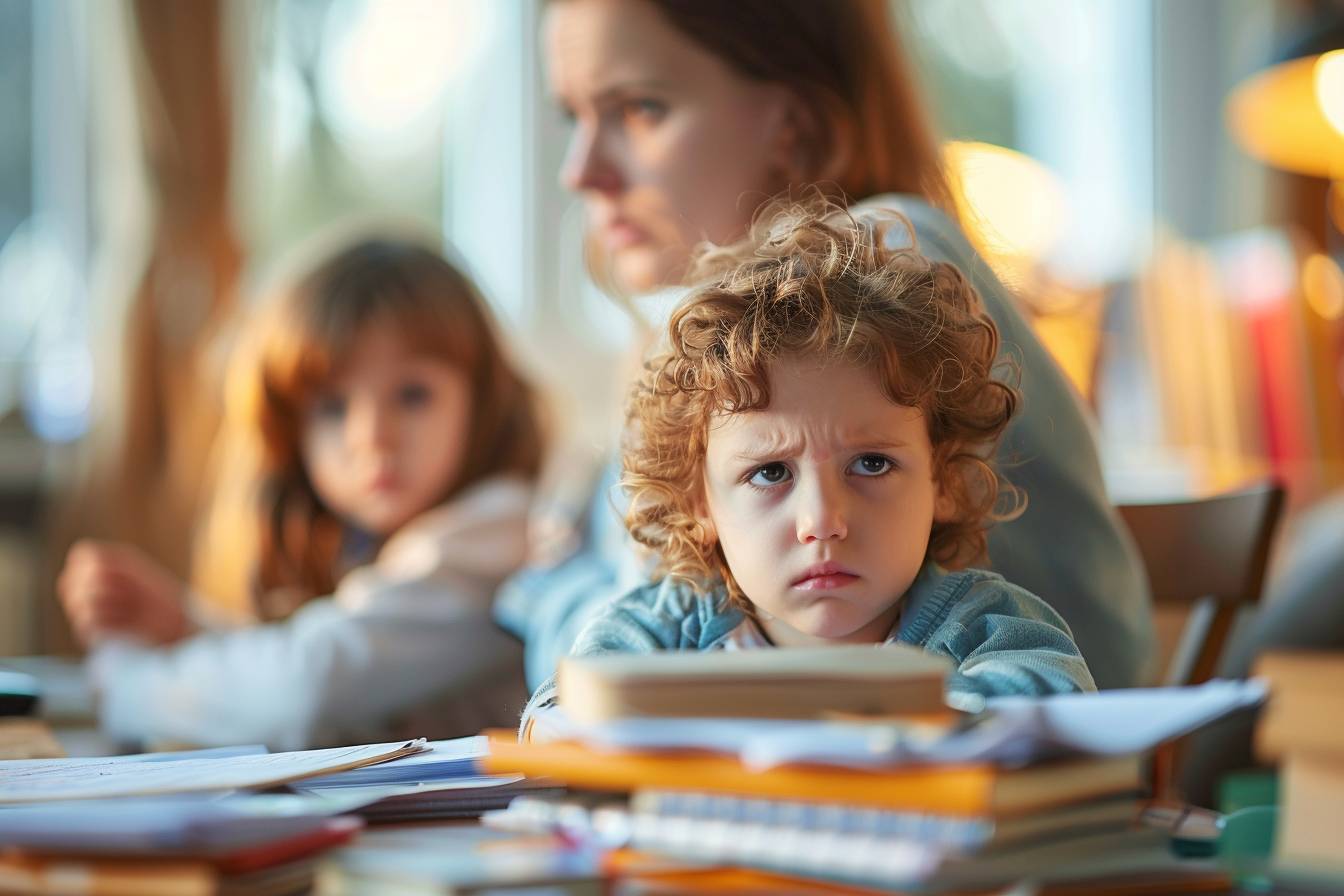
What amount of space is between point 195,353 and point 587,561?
5.18 feet

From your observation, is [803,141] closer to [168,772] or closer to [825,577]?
[825,577]

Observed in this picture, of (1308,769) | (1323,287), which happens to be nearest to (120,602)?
(1308,769)

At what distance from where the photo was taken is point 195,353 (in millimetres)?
2766

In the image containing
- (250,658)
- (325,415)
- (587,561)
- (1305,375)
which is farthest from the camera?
(1305,375)

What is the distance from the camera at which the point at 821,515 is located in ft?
2.29

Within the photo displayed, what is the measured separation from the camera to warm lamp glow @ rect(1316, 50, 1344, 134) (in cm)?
314

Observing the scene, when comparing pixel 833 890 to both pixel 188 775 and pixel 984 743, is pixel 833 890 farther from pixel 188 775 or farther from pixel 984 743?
pixel 188 775

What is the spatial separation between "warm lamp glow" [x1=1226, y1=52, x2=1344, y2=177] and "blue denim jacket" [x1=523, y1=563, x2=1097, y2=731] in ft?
9.15

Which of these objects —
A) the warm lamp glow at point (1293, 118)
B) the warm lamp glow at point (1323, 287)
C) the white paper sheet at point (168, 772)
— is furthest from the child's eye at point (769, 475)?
the warm lamp glow at point (1293, 118)

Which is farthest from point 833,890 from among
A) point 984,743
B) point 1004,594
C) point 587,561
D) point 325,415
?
point 325,415

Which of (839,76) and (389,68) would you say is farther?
(389,68)

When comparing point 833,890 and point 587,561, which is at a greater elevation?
point 587,561

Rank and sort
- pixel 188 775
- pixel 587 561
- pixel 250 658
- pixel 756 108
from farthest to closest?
pixel 250 658 < pixel 587 561 < pixel 756 108 < pixel 188 775

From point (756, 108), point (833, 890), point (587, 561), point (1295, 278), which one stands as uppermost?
point (1295, 278)
